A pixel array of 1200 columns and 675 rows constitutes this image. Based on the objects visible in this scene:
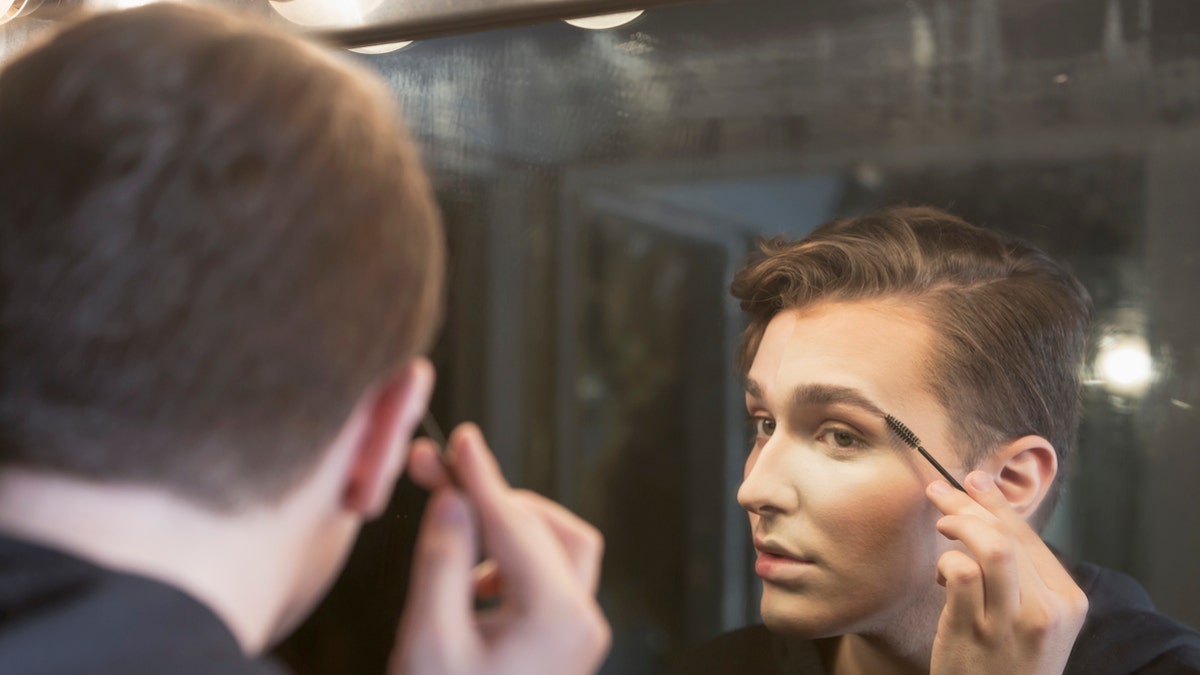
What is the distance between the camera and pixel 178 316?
1.29 ft

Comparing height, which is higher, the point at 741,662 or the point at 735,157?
the point at 735,157

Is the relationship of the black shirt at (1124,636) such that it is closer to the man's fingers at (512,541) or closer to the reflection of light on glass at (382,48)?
the man's fingers at (512,541)

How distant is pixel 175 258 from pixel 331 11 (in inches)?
28.7

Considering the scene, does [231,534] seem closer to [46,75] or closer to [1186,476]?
[46,75]

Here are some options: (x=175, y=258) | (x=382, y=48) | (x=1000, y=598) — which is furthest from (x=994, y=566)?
(x=382, y=48)

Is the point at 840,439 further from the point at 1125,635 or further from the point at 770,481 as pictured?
the point at 1125,635

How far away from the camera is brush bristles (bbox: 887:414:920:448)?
727mm

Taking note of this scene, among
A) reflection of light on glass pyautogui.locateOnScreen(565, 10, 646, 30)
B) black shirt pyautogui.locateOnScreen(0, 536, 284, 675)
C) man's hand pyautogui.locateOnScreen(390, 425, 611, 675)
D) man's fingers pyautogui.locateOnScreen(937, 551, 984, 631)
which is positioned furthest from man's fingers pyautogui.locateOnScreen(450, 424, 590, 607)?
reflection of light on glass pyautogui.locateOnScreen(565, 10, 646, 30)

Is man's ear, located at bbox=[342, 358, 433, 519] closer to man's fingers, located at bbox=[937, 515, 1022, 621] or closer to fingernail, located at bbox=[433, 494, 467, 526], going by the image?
fingernail, located at bbox=[433, 494, 467, 526]

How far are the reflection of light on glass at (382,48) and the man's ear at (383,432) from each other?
0.63 meters

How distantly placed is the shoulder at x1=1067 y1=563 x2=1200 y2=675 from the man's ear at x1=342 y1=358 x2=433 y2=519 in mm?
491

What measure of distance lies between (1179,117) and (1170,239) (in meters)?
0.08

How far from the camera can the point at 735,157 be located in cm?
85

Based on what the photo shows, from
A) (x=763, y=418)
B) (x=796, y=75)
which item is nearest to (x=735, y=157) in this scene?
(x=796, y=75)
